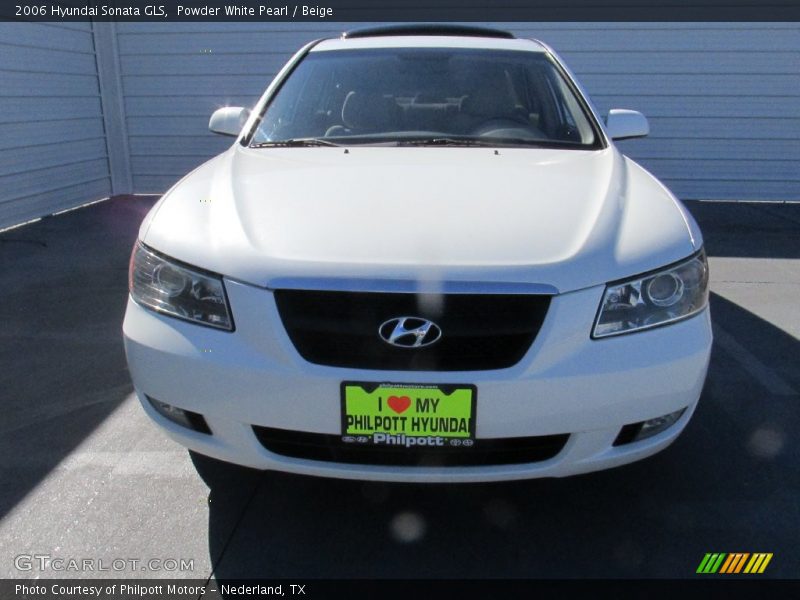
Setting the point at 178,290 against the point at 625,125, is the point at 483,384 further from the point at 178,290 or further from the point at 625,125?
the point at 625,125

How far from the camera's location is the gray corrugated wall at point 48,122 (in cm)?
678

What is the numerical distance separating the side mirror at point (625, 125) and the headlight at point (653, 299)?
1.33 meters

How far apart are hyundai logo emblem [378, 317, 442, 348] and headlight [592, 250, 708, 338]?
417 millimetres

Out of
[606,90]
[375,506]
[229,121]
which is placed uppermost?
[229,121]

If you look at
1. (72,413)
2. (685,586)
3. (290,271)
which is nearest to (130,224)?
(72,413)

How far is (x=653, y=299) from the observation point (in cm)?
201

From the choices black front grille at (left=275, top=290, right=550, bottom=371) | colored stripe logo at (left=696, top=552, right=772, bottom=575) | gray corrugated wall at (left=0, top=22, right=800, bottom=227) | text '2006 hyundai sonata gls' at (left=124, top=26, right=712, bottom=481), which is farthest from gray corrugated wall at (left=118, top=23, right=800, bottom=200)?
black front grille at (left=275, top=290, right=550, bottom=371)

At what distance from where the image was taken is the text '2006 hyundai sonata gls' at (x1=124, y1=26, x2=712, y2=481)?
6.07ft

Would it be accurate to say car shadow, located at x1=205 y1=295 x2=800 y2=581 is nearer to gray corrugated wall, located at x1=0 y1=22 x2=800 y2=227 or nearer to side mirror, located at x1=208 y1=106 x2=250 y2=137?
side mirror, located at x1=208 y1=106 x2=250 y2=137

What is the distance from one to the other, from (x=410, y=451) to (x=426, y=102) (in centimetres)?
183

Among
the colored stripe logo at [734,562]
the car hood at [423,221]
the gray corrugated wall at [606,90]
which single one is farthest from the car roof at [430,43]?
the gray corrugated wall at [606,90]

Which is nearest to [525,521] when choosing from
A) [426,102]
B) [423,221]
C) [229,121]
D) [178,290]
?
[423,221]

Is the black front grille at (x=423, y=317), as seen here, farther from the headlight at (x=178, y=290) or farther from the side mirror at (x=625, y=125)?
the side mirror at (x=625, y=125)
